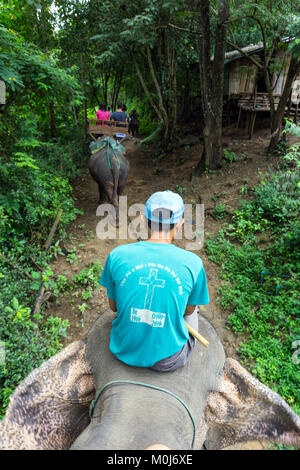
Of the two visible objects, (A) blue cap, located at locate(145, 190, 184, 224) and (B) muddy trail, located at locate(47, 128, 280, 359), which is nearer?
(A) blue cap, located at locate(145, 190, 184, 224)

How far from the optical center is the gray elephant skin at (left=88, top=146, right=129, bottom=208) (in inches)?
253

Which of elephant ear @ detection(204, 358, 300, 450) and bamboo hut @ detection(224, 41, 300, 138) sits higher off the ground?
bamboo hut @ detection(224, 41, 300, 138)

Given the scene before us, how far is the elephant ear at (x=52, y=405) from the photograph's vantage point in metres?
1.51

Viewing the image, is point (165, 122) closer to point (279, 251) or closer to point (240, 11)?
point (240, 11)

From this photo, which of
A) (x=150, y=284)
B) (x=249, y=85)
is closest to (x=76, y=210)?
(x=150, y=284)

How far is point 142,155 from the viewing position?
489 inches

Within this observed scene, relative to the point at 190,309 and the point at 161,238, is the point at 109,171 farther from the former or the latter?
the point at 190,309

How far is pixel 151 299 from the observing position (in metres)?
1.51

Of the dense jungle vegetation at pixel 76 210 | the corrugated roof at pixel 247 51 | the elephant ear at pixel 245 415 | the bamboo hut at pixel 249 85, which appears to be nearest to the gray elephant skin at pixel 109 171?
the dense jungle vegetation at pixel 76 210

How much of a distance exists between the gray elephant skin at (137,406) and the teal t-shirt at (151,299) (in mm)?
158

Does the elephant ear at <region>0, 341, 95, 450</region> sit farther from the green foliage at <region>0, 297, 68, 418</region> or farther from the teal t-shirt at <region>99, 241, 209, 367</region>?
the green foliage at <region>0, 297, 68, 418</region>

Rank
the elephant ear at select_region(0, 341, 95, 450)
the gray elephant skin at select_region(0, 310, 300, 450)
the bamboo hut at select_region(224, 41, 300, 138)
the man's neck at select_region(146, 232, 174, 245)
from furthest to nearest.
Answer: the bamboo hut at select_region(224, 41, 300, 138) < the man's neck at select_region(146, 232, 174, 245) < the elephant ear at select_region(0, 341, 95, 450) < the gray elephant skin at select_region(0, 310, 300, 450)

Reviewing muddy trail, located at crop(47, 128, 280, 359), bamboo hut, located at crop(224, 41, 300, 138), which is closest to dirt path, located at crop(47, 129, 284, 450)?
muddy trail, located at crop(47, 128, 280, 359)
